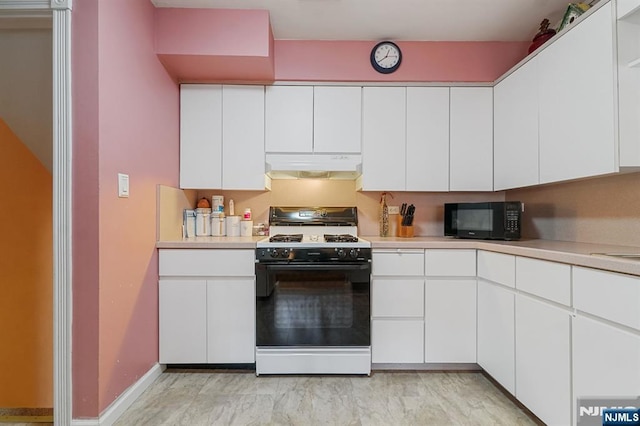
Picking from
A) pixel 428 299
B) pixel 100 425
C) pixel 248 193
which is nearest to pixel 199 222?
pixel 248 193

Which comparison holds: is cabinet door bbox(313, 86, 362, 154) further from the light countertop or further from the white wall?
the white wall

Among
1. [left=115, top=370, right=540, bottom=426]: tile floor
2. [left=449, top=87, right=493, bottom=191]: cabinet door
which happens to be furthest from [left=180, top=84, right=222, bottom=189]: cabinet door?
[left=449, top=87, right=493, bottom=191]: cabinet door

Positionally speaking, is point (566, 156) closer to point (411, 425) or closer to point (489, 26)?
point (489, 26)

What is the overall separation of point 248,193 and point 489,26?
228 centimetres

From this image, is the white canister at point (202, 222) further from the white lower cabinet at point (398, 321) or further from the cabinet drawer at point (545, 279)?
the cabinet drawer at point (545, 279)

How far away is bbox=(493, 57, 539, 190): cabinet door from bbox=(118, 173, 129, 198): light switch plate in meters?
2.48

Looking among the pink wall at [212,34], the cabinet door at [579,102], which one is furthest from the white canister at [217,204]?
the cabinet door at [579,102]

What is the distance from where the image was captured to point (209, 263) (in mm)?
2211

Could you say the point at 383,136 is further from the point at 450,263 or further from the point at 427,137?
the point at 450,263

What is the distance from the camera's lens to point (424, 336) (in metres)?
2.23

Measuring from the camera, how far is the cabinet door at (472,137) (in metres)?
2.56

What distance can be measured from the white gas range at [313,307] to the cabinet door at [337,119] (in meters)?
0.83

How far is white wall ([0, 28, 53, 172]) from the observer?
175cm

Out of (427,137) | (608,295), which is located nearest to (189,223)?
(427,137)
